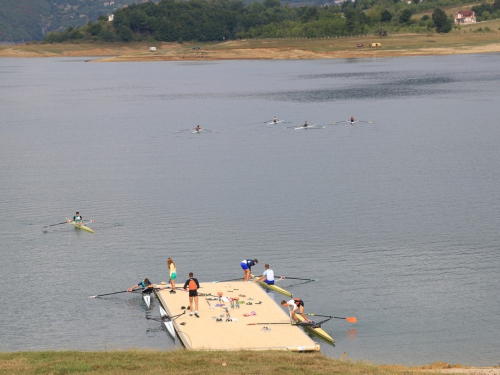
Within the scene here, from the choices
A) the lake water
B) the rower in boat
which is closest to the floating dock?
the lake water

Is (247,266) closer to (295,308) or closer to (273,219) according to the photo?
(295,308)

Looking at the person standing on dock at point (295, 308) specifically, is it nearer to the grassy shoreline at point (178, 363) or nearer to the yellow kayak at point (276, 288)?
the yellow kayak at point (276, 288)

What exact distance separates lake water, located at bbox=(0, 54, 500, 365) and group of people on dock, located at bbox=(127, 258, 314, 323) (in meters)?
1.12

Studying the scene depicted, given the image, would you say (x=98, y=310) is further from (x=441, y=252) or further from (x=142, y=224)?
(x=441, y=252)

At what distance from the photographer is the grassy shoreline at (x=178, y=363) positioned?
27328mm

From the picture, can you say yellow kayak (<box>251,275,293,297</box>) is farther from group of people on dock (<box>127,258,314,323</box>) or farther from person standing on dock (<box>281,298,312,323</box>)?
person standing on dock (<box>281,298,312,323</box>)

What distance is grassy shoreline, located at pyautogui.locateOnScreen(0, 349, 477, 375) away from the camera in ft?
89.7

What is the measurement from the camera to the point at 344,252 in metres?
48.6

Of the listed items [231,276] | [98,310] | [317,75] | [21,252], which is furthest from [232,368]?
[317,75]

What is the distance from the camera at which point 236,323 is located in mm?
36219

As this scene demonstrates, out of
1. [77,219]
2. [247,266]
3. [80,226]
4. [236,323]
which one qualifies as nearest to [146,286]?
[247,266]

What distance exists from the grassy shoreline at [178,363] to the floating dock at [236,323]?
2.79 m

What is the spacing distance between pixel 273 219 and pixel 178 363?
94.1 feet

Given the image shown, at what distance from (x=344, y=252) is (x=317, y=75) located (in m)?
144
